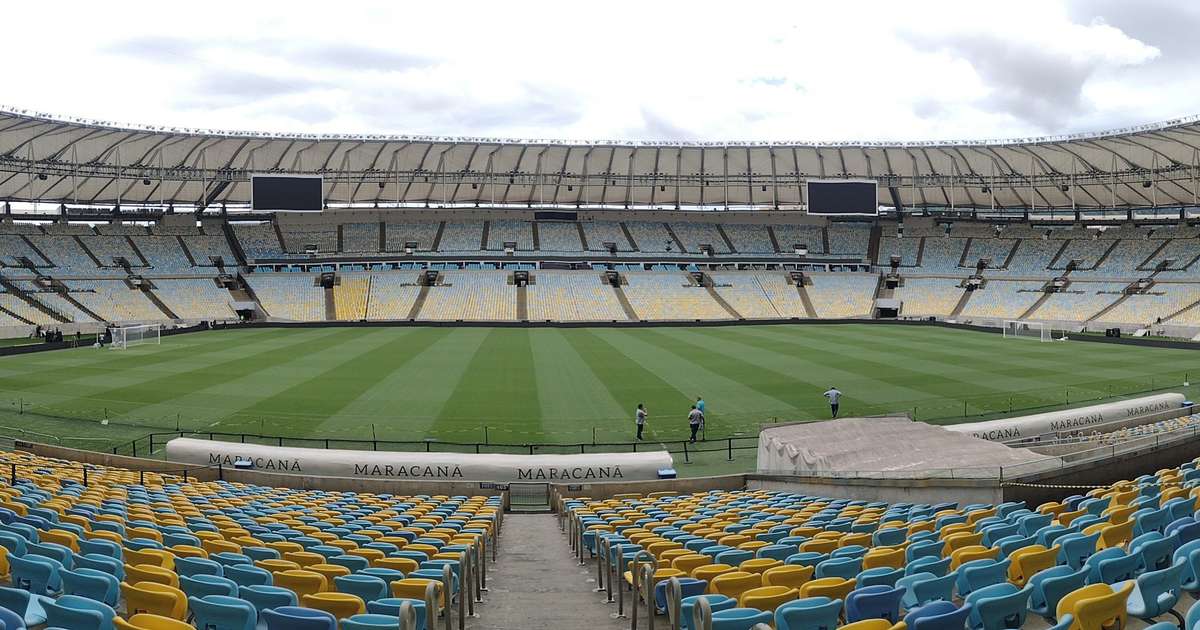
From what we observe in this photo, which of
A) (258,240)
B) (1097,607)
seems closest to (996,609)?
(1097,607)

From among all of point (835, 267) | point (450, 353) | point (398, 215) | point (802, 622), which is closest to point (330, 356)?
point (450, 353)

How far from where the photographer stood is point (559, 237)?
298 feet

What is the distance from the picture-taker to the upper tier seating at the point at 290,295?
7550 centimetres

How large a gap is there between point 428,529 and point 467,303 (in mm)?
67225

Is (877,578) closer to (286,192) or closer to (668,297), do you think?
(668,297)

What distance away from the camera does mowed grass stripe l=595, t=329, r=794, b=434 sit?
2797 cm

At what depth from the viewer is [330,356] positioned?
45312 mm

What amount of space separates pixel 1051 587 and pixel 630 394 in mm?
26827

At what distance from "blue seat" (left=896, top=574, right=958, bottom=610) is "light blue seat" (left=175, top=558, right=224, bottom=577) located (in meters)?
5.46

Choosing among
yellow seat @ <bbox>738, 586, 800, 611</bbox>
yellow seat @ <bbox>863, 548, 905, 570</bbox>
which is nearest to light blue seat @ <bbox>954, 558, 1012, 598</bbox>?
yellow seat @ <bbox>863, 548, 905, 570</bbox>

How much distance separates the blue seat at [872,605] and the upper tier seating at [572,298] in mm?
Result: 66188

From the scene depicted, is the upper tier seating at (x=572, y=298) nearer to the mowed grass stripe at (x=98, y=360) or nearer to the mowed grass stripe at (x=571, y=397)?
the mowed grass stripe at (x=571, y=397)

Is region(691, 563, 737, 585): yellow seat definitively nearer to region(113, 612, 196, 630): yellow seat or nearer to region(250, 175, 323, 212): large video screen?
region(113, 612, 196, 630): yellow seat

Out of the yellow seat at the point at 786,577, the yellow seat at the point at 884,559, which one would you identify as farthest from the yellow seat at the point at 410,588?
the yellow seat at the point at 884,559
